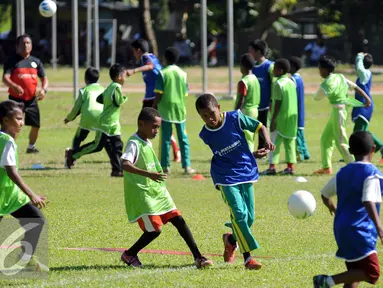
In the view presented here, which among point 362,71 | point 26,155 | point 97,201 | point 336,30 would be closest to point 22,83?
point 26,155

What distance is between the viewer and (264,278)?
28.4 ft

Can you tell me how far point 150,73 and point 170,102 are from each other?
1.07 m

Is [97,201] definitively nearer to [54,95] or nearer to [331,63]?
[331,63]

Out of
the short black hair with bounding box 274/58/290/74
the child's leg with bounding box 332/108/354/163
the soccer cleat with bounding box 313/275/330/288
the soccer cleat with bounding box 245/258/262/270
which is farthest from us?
the short black hair with bounding box 274/58/290/74

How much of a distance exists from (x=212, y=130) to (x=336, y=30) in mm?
54549

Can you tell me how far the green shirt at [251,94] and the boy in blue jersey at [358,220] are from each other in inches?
366

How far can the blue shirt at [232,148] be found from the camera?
9.24m

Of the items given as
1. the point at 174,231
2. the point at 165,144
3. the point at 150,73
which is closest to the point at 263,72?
the point at 150,73

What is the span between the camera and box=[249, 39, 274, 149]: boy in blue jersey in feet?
56.9

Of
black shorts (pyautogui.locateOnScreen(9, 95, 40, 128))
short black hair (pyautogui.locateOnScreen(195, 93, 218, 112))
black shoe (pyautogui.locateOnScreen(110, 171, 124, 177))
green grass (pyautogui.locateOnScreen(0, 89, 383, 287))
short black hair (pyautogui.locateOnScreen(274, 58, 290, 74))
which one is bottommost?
black shoe (pyautogui.locateOnScreen(110, 171, 124, 177))

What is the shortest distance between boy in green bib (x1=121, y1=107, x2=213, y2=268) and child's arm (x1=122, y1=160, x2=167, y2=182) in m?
0.03

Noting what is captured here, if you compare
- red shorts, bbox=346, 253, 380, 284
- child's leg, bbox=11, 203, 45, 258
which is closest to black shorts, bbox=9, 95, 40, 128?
child's leg, bbox=11, 203, 45, 258

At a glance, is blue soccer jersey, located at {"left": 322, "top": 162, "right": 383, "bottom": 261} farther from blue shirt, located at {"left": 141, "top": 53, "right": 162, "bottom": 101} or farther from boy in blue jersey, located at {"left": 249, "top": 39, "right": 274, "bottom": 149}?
blue shirt, located at {"left": 141, "top": 53, "right": 162, "bottom": 101}

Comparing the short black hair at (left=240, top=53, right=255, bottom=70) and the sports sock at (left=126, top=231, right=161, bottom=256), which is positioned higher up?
the short black hair at (left=240, top=53, right=255, bottom=70)
